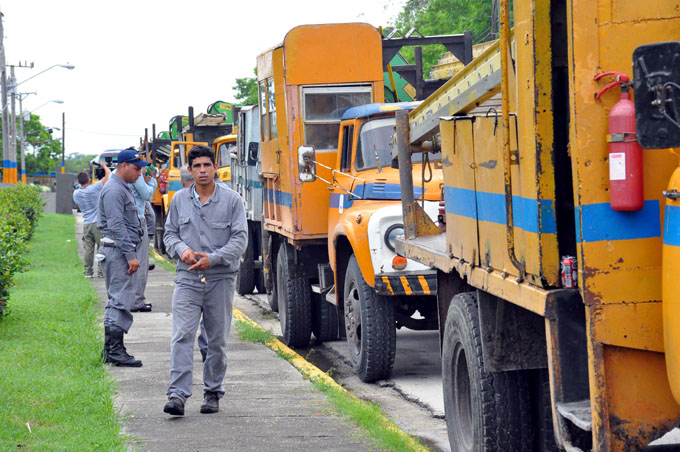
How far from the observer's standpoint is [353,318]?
941 cm

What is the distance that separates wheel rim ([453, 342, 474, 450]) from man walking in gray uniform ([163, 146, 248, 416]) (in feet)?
6.90

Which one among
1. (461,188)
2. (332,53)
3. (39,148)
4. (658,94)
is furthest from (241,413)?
(39,148)

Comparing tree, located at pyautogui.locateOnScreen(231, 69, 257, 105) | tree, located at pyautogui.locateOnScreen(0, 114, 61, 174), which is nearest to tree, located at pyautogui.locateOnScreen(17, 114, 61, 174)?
tree, located at pyautogui.locateOnScreen(0, 114, 61, 174)

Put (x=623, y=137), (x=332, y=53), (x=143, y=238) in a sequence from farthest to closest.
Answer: (x=332, y=53), (x=143, y=238), (x=623, y=137)

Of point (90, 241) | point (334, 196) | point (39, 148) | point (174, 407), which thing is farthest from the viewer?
point (39, 148)

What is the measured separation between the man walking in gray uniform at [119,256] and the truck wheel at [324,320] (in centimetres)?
258

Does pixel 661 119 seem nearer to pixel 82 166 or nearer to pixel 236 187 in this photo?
pixel 236 187

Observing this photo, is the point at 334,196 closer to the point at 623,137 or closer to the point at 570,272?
the point at 570,272

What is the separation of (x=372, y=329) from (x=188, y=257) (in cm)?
220

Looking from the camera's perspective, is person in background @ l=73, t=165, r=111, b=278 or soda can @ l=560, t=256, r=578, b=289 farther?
person in background @ l=73, t=165, r=111, b=278

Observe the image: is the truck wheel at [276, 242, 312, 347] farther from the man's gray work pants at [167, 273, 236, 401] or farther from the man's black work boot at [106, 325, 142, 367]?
the man's gray work pants at [167, 273, 236, 401]

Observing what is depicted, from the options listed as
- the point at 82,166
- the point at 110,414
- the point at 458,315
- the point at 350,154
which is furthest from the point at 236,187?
the point at 82,166

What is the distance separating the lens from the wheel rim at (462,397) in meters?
5.87

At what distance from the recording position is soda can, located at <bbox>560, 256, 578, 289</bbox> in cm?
406
